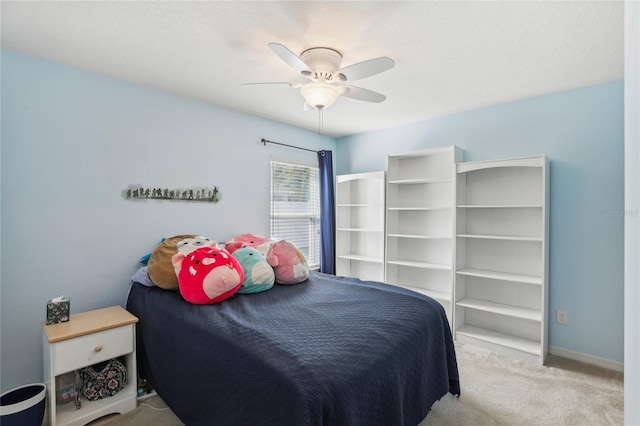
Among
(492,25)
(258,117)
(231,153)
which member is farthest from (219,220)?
(492,25)

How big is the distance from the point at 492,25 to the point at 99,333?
2.98 metres

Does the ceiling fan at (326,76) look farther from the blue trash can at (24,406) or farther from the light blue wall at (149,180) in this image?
the blue trash can at (24,406)

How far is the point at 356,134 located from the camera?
14.2 feet

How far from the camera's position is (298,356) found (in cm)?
139

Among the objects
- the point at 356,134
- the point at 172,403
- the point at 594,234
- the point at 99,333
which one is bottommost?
the point at 172,403

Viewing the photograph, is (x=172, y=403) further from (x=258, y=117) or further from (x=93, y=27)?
(x=258, y=117)

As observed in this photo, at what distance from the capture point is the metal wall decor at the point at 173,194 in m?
2.60

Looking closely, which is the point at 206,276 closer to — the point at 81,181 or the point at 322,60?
the point at 81,181

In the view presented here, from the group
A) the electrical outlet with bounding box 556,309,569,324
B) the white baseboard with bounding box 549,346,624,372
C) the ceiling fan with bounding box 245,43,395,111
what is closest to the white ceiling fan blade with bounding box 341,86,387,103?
→ the ceiling fan with bounding box 245,43,395,111

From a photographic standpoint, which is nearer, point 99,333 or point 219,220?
point 99,333

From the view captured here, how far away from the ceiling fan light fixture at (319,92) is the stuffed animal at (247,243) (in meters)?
1.37

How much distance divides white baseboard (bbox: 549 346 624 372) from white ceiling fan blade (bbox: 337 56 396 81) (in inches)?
114

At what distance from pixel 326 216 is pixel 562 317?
2590mm

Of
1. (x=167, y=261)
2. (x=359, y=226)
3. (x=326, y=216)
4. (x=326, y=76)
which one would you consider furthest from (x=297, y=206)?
(x=326, y=76)
